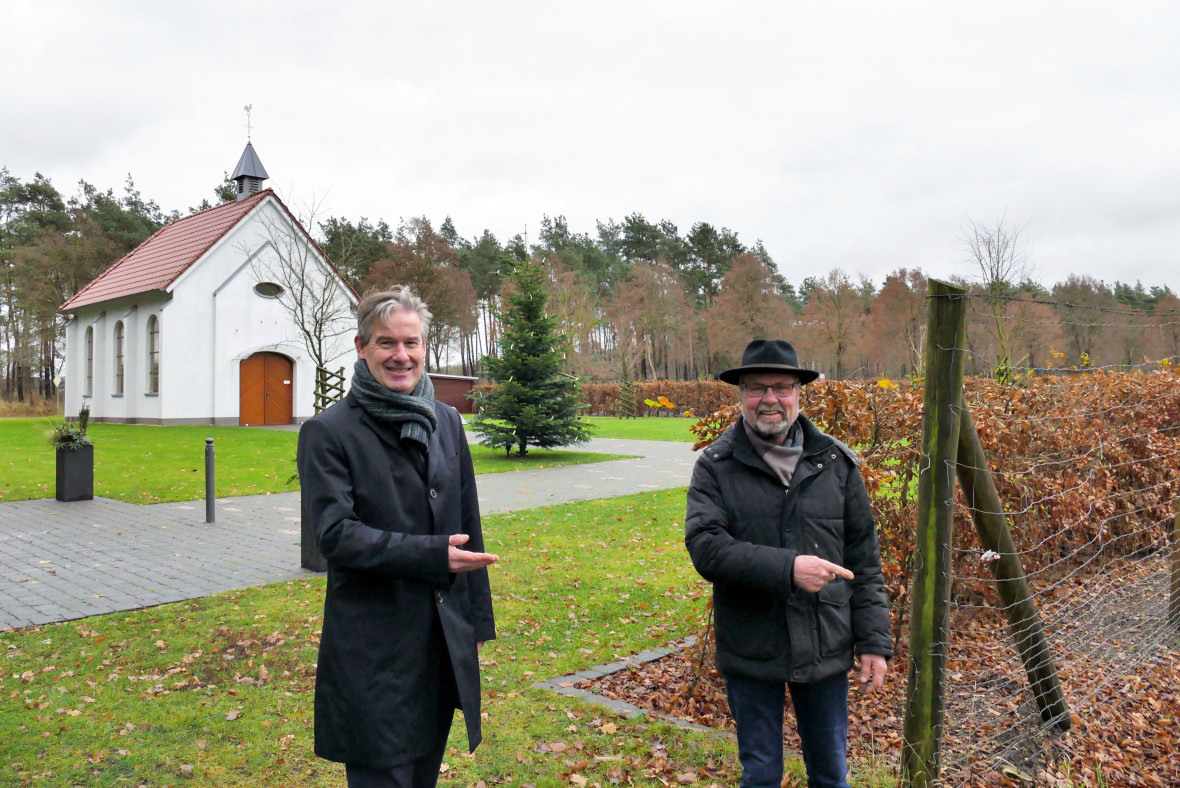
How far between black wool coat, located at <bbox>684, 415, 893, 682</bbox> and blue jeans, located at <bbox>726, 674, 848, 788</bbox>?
95 mm

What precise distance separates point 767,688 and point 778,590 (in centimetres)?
40

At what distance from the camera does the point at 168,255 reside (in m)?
29.9

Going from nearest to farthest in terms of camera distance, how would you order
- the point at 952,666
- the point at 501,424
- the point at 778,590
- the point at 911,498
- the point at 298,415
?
the point at 778,590
the point at 911,498
the point at 952,666
the point at 501,424
the point at 298,415

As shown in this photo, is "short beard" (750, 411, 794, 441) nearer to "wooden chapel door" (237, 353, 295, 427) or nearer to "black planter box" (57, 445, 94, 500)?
"black planter box" (57, 445, 94, 500)

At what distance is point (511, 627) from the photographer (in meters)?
6.16

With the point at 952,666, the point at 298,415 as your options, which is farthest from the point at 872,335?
the point at 952,666

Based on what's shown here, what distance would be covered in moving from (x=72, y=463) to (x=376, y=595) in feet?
41.2

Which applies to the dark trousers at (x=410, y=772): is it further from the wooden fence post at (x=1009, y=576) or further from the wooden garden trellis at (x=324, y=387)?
the wooden garden trellis at (x=324, y=387)

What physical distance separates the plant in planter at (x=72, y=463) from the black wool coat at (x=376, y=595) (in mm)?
12172

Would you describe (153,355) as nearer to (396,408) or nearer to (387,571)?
(396,408)

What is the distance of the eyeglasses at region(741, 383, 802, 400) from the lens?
111 inches

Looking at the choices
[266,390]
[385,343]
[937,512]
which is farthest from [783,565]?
[266,390]

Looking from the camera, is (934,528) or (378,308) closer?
(378,308)

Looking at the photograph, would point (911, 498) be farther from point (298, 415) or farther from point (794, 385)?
point (298, 415)
